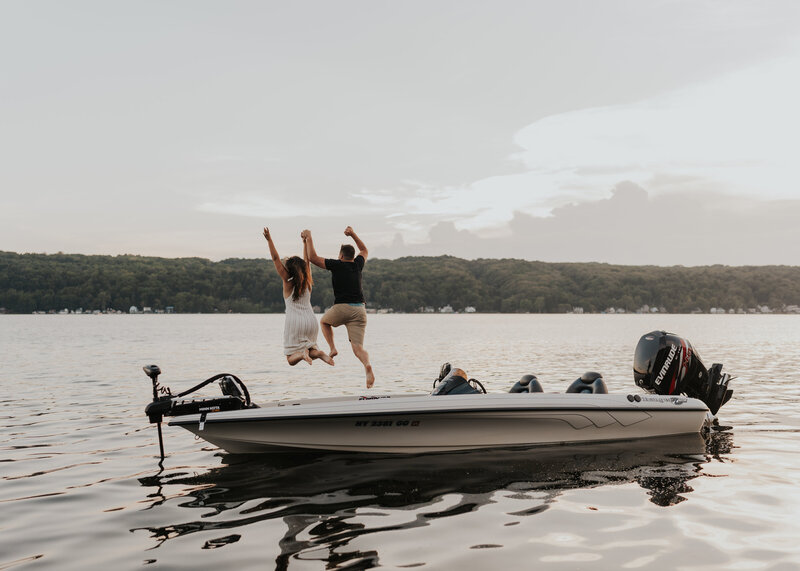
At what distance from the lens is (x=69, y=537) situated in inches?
232

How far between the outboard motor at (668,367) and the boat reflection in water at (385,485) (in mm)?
758

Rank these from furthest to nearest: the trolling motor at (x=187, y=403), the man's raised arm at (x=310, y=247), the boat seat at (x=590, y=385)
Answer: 1. the boat seat at (x=590, y=385)
2. the man's raised arm at (x=310, y=247)
3. the trolling motor at (x=187, y=403)

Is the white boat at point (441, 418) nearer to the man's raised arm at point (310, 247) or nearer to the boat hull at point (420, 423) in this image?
the boat hull at point (420, 423)

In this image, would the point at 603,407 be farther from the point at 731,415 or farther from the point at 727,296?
the point at 727,296

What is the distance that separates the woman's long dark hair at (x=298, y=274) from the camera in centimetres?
962

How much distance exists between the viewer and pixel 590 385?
9797 millimetres

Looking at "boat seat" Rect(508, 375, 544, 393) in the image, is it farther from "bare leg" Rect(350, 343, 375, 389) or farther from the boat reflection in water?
"bare leg" Rect(350, 343, 375, 389)

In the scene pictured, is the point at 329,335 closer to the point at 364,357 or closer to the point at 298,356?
the point at 364,357

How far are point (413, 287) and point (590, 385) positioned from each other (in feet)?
488

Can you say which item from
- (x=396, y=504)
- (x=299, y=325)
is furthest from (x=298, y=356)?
(x=396, y=504)

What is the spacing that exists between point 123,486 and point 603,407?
254 inches

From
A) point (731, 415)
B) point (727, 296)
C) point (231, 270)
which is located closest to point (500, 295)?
point (727, 296)

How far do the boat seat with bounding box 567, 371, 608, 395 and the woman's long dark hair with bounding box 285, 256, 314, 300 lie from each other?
14.4 ft

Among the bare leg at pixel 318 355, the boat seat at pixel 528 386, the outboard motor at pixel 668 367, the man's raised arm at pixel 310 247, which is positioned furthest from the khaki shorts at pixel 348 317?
the outboard motor at pixel 668 367
